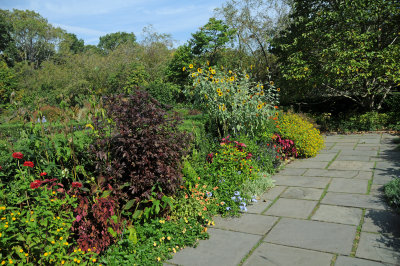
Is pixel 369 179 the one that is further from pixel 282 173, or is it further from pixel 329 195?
pixel 282 173

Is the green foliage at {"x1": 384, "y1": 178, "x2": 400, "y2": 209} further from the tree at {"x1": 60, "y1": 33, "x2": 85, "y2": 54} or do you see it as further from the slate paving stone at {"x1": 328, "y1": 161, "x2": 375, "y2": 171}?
the tree at {"x1": 60, "y1": 33, "x2": 85, "y2": 54}

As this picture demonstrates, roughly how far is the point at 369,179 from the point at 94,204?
388 centimetres

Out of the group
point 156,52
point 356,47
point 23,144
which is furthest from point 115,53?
point 23,144

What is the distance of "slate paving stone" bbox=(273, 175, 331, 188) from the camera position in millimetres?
4445

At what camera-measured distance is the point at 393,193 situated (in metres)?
3.41

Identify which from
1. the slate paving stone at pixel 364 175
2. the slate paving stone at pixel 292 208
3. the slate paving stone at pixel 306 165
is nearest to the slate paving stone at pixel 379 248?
the slate paving stone at pixel 292 208

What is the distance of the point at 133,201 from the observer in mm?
2826

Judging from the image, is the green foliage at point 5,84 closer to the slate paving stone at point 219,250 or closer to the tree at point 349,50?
the tree at point 349,50

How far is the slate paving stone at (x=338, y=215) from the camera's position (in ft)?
10.4

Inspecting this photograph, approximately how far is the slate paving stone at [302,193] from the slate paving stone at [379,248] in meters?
1.14

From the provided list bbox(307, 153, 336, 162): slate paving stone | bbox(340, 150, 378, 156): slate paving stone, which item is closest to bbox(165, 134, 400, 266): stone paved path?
bbox(307, 153, 336, 162): slate paving stone

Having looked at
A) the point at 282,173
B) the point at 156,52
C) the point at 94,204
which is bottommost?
the point at 282,173

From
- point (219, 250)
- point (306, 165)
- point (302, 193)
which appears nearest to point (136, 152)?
point (219, 250)

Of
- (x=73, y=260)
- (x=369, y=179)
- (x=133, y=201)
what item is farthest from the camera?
(x=369, y=179)
